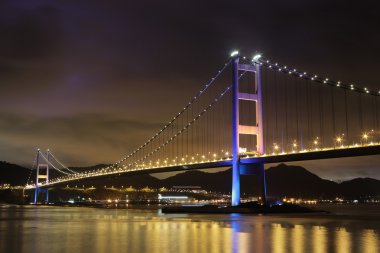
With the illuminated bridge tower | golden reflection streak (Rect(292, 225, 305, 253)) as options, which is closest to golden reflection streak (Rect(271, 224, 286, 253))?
golden reflection streak (Rect(292, 225, 305, 253))

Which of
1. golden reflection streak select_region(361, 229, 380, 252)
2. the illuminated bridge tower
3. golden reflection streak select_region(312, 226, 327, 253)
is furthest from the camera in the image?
the illuminated bridge tower

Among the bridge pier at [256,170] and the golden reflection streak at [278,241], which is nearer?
the golden reflection streak at [278,241]

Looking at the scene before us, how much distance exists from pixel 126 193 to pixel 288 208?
9937cm

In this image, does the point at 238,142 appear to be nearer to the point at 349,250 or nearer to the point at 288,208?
the point at 288,208

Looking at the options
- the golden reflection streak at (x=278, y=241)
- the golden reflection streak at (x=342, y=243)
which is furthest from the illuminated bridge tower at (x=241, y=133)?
the golden reflection streak at (x=342, y=243)

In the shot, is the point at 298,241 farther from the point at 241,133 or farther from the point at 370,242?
the point at 241,133

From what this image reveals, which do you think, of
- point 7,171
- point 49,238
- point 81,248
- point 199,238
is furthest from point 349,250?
point 7,171

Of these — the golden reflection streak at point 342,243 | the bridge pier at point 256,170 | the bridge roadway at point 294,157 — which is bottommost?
A: the golden reflection streak at point 342,243

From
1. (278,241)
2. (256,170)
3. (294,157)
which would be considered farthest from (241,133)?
(278,241)

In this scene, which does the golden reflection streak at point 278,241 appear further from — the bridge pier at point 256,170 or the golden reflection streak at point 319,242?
the bridge pier at point 256,170

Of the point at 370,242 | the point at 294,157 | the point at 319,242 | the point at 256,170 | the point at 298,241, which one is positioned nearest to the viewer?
the point at 370,242

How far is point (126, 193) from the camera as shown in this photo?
5792 inches

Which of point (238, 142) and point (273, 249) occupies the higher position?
point (238, 142)

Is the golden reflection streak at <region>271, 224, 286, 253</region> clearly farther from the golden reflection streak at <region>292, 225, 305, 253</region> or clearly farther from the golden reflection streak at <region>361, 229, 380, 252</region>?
the golden reflection streak at <region>361, 229, 380, 252</region>
